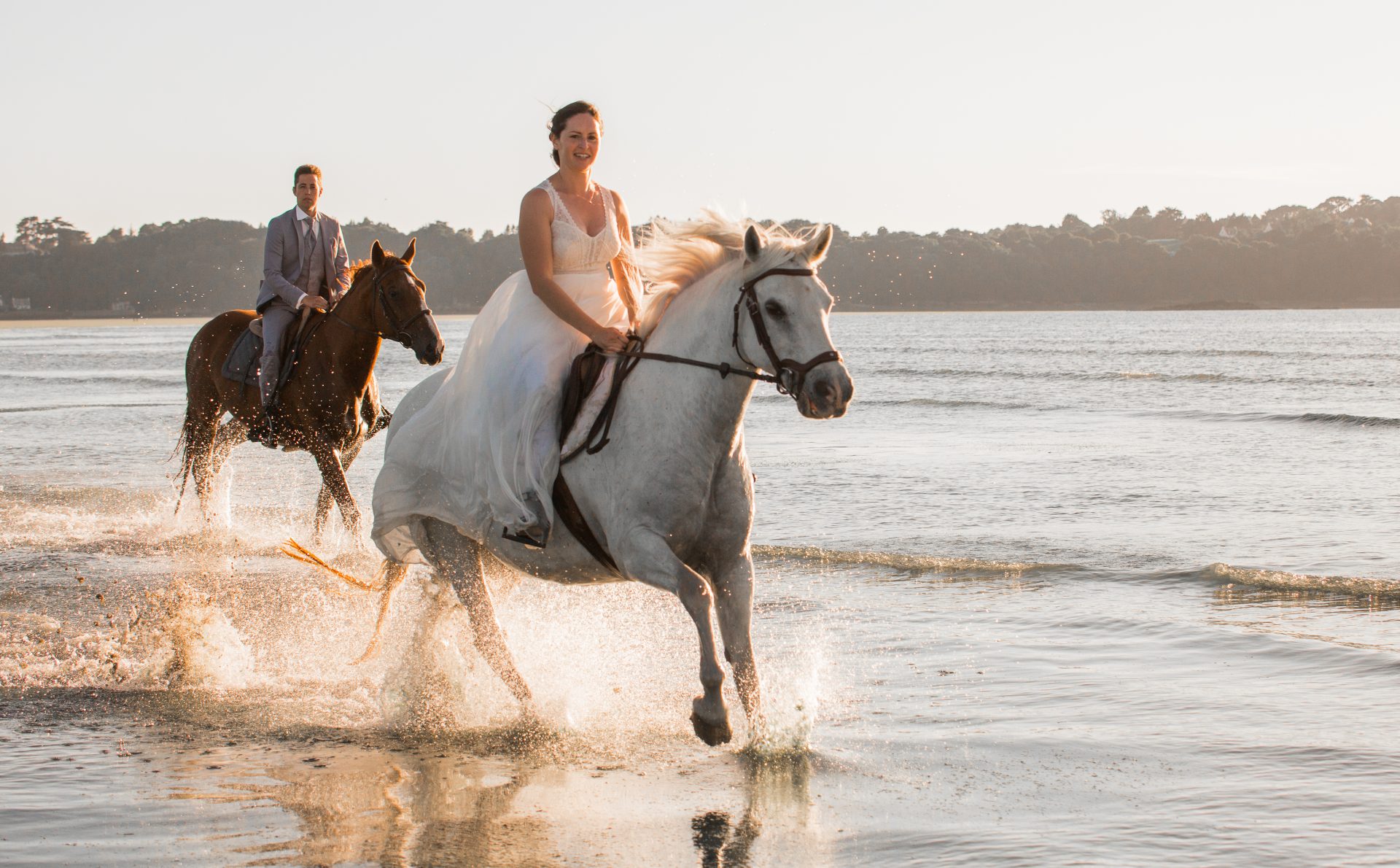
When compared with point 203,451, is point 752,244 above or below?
above

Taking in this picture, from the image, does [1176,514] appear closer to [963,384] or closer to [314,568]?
[314,568]

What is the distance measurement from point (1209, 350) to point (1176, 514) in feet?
174

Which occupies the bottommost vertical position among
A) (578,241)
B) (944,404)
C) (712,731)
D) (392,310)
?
(944,404)

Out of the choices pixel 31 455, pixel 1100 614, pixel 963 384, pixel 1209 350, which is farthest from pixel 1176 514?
pixel 1209 350

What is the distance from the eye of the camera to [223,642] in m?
8.14

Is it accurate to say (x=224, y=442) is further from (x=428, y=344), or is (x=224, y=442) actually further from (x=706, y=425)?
(x=706, y=425)

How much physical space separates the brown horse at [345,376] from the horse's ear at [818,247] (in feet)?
16.7

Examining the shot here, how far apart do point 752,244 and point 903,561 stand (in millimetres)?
7055

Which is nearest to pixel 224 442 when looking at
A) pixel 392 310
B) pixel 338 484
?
pixel 338 484

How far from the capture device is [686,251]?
623cm

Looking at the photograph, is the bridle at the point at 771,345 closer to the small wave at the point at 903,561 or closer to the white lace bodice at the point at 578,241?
the white lace bodice at the point at 578,241

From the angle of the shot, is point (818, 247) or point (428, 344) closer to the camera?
point (818, 247)

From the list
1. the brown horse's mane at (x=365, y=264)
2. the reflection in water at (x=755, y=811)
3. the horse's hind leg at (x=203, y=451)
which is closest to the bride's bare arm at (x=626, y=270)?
the reflection in water at (x=755, y=811)

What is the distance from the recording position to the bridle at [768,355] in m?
5.35
